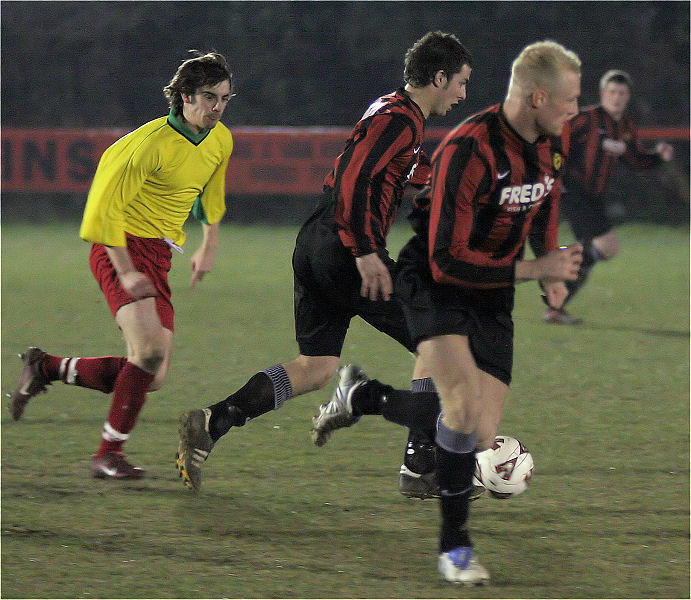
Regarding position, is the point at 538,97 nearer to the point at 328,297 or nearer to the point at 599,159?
the point at 328,297

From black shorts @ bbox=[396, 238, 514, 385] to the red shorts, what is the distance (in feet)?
4.21

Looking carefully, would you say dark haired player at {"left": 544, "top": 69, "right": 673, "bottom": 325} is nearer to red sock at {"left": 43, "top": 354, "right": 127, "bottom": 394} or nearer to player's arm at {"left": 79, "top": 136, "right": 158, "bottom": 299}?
red sock at {"left": 43, "top": 354, "right": 127, "bottom": 394}

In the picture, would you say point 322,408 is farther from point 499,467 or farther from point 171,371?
point 171,371

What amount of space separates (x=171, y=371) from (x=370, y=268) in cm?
299

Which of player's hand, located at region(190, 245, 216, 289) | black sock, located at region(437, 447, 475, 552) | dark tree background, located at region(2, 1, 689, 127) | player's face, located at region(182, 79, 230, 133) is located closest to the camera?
black sock, located at region(437, 447, 475, 552)

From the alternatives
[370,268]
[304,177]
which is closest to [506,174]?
[370,268]

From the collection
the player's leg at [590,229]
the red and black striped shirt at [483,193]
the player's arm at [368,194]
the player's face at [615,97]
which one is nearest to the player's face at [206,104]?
the player's arm at [368,194]

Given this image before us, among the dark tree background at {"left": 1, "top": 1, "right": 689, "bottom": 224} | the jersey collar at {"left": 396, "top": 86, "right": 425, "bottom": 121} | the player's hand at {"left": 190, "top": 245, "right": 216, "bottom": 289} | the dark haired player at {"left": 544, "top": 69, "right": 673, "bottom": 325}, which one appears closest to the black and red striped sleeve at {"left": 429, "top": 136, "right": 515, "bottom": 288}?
the jersey collar at {"left": 396, "top": 86, "right": 425, "bottom": 121}

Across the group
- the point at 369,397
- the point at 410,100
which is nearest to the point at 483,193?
the point at 410,100

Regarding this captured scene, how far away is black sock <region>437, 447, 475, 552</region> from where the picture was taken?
3557 millimetres

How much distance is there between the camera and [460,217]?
348cm

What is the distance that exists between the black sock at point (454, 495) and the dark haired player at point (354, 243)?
0.72 meters

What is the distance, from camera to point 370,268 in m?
4.06

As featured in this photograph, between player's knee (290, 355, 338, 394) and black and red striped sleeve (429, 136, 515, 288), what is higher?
black and red striped sleeve (429, 136, 515, 288)
